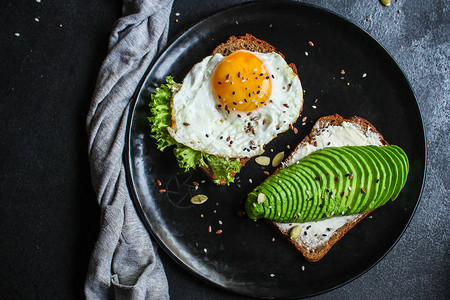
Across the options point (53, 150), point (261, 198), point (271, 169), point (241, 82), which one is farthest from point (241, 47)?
point (53, 150)

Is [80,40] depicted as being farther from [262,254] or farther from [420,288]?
[420,288]

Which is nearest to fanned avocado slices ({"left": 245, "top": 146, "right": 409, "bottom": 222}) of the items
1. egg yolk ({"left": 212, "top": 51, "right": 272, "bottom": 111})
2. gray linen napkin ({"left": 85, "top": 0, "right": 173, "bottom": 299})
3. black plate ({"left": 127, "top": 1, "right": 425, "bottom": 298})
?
black plate ({"left": 127, "top": 1, "right": 425, "bottom": 298})

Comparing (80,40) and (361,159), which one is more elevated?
(80,40)

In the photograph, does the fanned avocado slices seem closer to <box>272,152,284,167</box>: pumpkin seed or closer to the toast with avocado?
the toast with avocado

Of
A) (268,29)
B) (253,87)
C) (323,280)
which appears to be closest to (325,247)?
(323,280)

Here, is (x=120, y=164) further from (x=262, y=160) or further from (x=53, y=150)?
(x=262, y=160)

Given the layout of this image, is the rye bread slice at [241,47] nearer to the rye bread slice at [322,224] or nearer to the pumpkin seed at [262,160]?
the pumpkin seed at [262,160]
